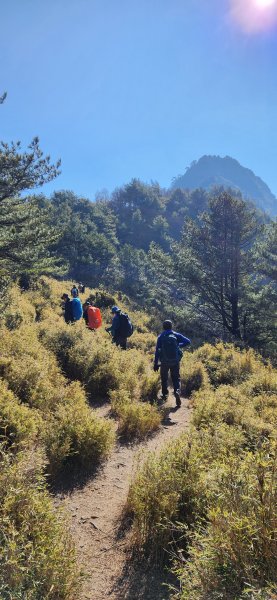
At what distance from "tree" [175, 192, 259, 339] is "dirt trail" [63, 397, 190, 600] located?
16.6 m

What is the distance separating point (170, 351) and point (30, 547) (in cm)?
559

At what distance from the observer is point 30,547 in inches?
101

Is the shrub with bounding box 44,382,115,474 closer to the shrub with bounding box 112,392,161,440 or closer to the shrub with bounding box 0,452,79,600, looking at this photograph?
the shrub with bounding box 112,392,161,440

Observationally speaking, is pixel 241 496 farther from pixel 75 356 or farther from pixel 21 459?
pixel 75 356

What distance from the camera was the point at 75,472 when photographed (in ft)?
14.8

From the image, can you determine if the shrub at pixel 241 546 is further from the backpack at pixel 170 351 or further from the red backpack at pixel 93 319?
the red backpack at pixel 93 319

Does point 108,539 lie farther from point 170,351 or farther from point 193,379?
point 193,379

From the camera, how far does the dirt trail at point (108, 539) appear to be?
285cm

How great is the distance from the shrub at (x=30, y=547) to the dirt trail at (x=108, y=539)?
0.66ft

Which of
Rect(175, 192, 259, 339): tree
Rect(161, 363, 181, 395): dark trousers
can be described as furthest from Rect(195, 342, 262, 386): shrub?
Rect(175, 192, 259, 339): tree

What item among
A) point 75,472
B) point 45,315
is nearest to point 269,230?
point 45,315

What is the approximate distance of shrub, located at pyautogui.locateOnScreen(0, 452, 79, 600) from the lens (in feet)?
7.34

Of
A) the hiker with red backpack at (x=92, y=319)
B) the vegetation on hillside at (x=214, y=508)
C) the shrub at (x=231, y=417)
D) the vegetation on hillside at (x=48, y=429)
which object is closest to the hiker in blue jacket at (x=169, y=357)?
the vegetation on hillside at (x=48, y=429)

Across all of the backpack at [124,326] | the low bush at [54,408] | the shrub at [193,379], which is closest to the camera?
the low bush at [54,408]
